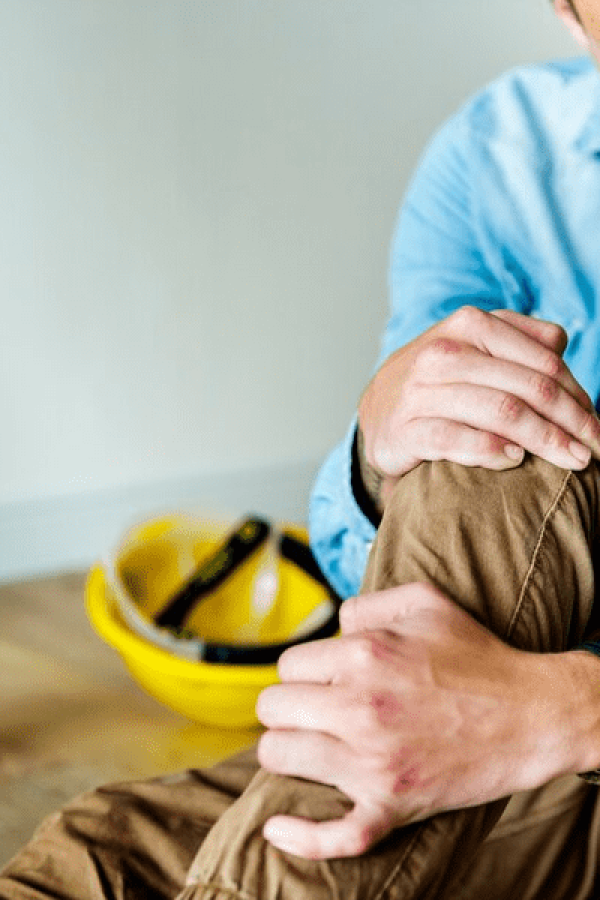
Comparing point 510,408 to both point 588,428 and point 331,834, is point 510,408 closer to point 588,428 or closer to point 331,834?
point 588,428

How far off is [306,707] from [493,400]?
10.0 inches

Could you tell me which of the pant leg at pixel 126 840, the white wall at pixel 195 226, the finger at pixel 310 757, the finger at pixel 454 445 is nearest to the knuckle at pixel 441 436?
the finger at pixel 454 445

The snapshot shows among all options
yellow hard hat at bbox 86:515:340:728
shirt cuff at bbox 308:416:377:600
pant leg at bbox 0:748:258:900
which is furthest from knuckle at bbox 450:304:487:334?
yellow hard hat at bbox 86:515:340:728

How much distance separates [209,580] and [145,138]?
2.28 ft

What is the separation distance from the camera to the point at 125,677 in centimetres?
168

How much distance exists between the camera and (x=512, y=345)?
752 mm

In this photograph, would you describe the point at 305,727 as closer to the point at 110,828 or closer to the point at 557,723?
the point at 557,723

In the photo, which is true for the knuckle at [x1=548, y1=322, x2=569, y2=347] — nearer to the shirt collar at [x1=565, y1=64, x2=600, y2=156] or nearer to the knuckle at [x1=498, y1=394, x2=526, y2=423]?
the knuckle at [x1=498, y1=394, x2=526, y2=423]

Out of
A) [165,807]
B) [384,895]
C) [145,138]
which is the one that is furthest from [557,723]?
[145,138]

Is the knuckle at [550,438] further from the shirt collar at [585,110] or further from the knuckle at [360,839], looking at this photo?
the shirt collar at [585,110]

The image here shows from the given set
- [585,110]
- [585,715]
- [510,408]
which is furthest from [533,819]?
[585,110]

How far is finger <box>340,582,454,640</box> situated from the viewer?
65cm

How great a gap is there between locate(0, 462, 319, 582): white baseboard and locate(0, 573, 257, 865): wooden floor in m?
0.11

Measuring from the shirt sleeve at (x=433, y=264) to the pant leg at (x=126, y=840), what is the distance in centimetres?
24
